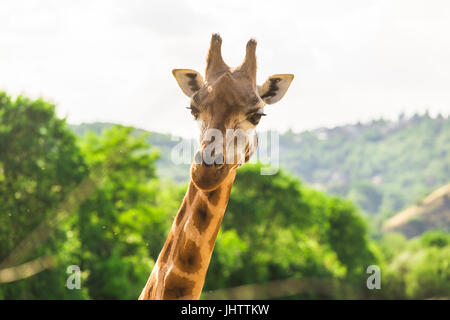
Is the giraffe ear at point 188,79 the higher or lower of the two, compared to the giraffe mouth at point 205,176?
higher

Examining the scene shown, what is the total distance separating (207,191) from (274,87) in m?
2.07

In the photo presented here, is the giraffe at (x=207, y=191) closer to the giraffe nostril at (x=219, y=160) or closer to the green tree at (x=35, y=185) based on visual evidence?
the giraffe nostril at (x=219, y=160)

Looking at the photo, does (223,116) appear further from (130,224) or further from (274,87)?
(130,224)

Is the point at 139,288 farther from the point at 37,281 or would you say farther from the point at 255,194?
the point at 255,194

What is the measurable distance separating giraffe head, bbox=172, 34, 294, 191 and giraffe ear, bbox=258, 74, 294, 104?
553 millimetres

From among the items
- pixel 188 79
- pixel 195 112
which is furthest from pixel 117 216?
pixel 195 112

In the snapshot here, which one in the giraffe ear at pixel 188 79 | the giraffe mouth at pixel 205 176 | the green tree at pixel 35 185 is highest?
the green tree at pixel 35 185

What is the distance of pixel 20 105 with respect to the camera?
2414 centimetres

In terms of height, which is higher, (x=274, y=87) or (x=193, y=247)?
(x=274, y=87)

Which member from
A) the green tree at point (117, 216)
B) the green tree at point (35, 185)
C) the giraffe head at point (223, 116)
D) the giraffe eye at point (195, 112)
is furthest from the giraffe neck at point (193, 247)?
the green tree at point (35, 185)

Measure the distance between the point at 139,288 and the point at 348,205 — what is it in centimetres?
4485

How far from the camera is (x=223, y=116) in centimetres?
534

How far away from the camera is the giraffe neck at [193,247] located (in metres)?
5.28

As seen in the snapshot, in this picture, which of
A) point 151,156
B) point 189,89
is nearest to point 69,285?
point 189,89
